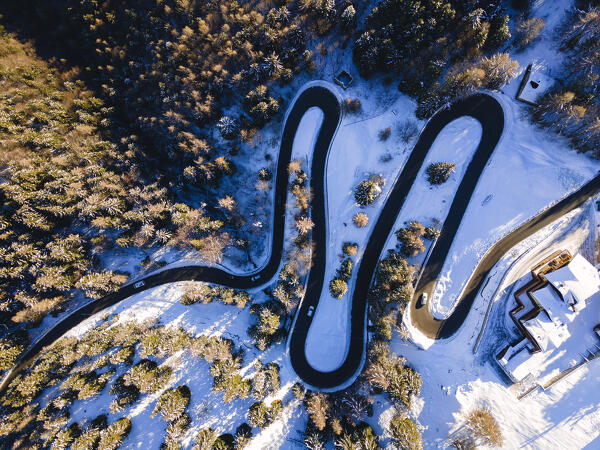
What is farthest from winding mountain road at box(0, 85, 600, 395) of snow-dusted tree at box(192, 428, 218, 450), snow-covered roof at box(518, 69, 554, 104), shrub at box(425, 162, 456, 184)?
snow-dusted tree at box(192, 428, 218, 450)

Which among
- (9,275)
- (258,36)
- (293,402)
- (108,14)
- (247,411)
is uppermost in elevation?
(108,14)

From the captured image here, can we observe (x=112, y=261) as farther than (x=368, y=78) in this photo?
Yes

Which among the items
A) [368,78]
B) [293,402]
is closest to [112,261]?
[293,402]

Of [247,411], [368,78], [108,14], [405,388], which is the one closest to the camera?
[405,388]

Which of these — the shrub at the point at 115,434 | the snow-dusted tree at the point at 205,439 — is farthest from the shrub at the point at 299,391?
the shrub at the point at 115,434

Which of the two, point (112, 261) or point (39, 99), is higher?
point (39, 99)

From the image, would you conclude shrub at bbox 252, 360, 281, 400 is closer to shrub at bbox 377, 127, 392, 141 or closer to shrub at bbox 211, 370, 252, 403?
shrub at bbox 211, 370, 252, 403

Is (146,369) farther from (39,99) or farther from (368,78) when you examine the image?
(368,78)

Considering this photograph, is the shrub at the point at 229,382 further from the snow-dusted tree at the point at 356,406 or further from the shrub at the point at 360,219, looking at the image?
the shrub at the point at 360,219
